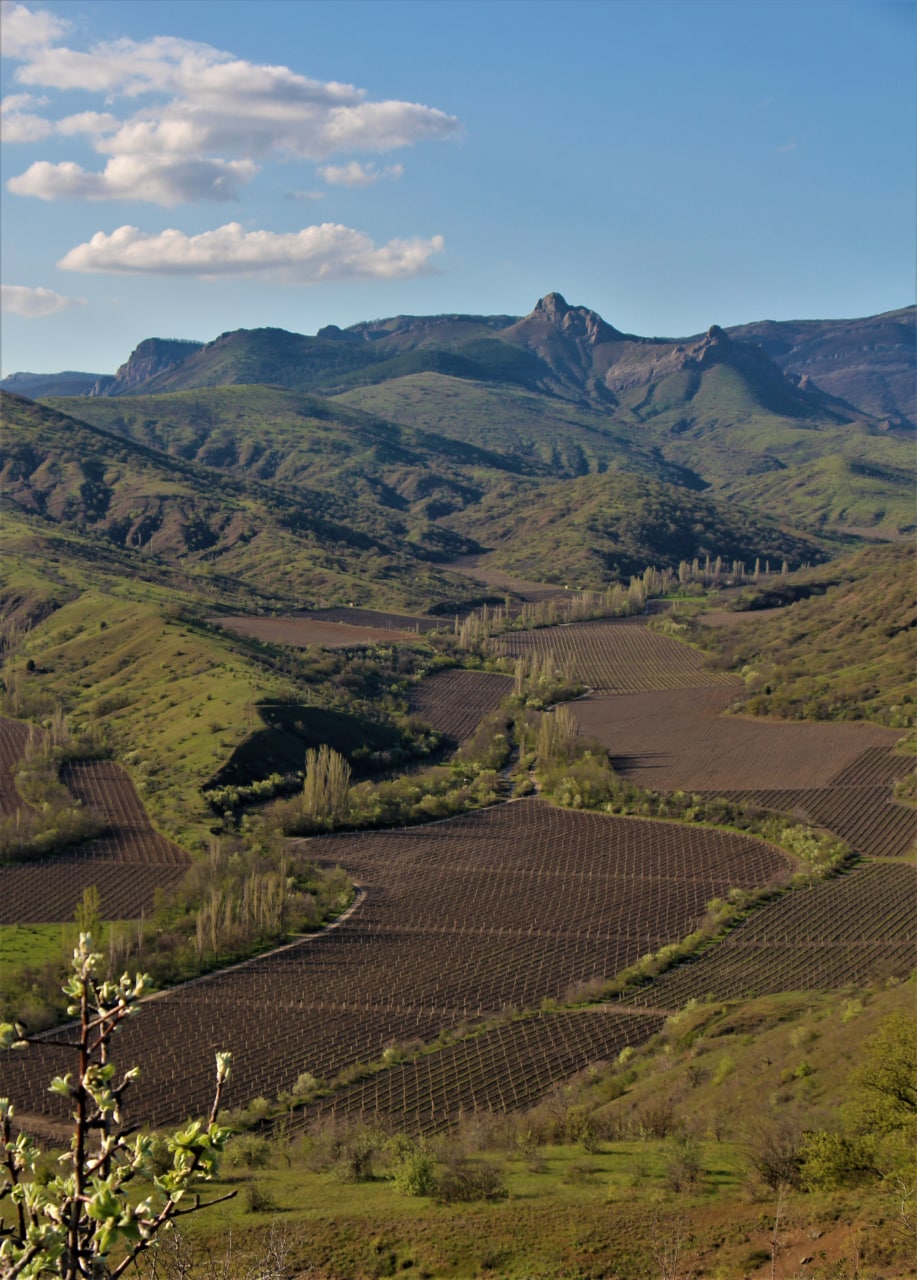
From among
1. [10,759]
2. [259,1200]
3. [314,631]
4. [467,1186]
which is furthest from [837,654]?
[259,1200]

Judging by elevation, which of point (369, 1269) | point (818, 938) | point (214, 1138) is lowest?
point (818, 938)

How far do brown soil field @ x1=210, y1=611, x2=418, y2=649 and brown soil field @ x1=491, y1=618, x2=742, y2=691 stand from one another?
15604 millimetres

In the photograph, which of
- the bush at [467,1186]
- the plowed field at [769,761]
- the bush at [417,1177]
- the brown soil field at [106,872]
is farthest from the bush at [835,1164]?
the plowed field at [769,761]

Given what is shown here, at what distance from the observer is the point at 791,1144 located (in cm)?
3005

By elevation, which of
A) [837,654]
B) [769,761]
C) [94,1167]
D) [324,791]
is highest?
[94,1167]

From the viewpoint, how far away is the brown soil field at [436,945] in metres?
50.2

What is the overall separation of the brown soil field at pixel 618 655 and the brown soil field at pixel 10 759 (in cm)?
6526

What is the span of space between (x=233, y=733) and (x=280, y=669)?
27.8 metres

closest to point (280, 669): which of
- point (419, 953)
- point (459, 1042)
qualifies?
point (419, 953)

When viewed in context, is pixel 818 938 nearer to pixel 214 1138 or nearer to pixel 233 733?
pixel 233 733

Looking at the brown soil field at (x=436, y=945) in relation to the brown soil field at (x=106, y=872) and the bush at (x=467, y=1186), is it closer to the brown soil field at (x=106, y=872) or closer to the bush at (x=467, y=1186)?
the brown soil field at (x=106, y=872)

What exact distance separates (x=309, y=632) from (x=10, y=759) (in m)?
66.9

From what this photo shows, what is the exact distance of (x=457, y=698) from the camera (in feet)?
440

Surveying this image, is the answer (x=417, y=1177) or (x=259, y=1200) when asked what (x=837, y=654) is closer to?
(x=417, y=1177)
